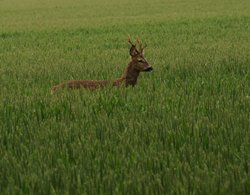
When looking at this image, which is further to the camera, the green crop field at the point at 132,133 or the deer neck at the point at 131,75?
the deer neck at the point at 131,75

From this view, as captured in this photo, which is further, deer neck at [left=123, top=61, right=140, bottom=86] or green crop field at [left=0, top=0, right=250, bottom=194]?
deer neck at [left=123, top=61, right=140, bottom=86]

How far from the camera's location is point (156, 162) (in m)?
4.00

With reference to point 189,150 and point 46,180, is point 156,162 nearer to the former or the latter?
point 189,150

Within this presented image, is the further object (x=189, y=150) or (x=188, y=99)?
(x=188, y=99)

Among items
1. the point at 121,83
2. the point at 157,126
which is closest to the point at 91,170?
the point at 157,126

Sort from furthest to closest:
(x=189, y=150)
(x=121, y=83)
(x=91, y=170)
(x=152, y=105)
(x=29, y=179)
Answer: (x=121, y=83)
(x=152, y=105)
(x=189, y=150)
(x=91, y=170)
(x=29, y=179)

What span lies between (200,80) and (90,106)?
2648 mm

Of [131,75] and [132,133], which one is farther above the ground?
[132,133]

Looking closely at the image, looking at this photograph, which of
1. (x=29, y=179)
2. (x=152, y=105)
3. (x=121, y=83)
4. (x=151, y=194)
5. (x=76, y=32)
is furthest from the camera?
(x=76, y=32)

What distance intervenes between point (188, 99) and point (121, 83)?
200 centimetres

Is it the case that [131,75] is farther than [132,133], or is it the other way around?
[131,75]

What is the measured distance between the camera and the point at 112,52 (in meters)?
15.0

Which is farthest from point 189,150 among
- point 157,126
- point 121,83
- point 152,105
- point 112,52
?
point 112,52

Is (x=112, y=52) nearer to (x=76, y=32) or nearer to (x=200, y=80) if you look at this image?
(x=200, y=80)
